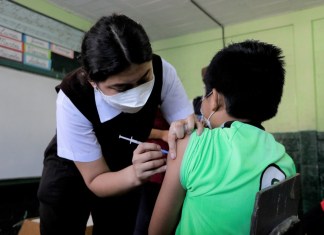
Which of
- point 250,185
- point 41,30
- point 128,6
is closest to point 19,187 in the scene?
point 41,30

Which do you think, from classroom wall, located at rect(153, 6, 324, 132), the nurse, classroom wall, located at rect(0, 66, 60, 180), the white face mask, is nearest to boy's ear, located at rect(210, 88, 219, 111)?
the nurse

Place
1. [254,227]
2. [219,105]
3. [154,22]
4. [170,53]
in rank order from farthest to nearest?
[170,53] → [154,22] → [219,105] → [254,227]

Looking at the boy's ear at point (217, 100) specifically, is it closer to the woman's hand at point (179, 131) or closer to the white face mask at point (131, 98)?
the woman's hand at point (179, 131)

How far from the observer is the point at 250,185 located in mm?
879

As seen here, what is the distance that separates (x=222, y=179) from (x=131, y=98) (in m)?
0.47

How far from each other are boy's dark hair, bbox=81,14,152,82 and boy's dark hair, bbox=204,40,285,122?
28cm

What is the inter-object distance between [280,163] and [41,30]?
2988 millimetres

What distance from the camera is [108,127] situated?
1.27m

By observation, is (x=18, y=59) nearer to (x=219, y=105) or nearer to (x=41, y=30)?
(x=41, y=30)

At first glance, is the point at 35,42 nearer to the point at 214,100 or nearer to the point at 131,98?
the point at 131,98

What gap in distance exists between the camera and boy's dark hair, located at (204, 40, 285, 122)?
1035 millimetres

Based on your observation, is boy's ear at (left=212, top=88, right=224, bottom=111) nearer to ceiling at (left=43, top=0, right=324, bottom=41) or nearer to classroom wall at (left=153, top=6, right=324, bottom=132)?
ceiling at (left=43, top=0, right=324, bottom=41)

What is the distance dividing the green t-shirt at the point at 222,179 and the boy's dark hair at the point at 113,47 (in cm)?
33

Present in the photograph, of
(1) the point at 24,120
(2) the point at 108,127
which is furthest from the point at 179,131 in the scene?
(1) the point at 24,120
